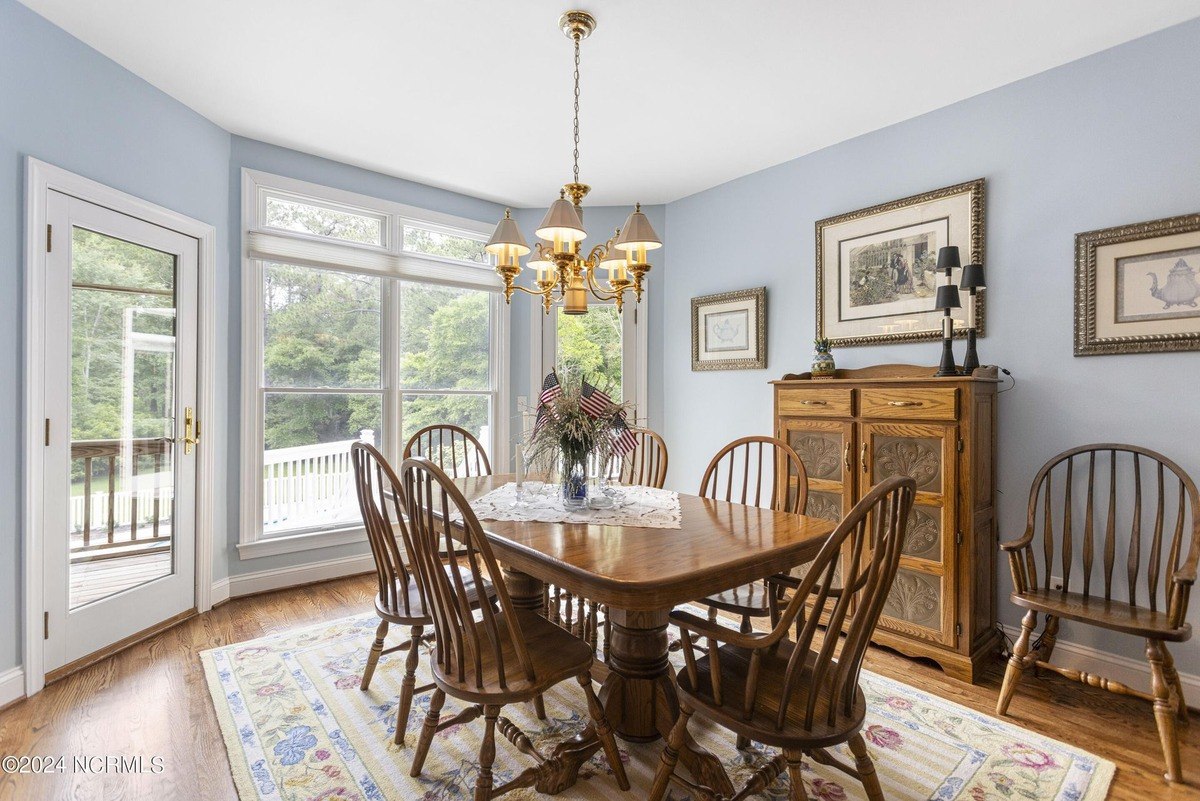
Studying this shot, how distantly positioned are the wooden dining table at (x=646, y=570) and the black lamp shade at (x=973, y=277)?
152 cm

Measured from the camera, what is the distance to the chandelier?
2.12 metres

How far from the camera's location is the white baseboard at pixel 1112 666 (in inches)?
92.0

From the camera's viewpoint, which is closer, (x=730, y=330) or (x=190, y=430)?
(x=190, y=430)

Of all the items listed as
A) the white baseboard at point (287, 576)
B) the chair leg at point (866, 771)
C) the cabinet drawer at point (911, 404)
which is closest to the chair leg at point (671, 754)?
the chair leg at point (866, 771)

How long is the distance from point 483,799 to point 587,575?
0.69 meters

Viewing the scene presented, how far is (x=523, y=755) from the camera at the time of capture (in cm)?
200

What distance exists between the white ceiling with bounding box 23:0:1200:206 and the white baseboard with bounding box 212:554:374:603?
105 inches

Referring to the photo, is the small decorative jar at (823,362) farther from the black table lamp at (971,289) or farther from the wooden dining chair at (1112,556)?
the wooden dining chair at (1112,556)

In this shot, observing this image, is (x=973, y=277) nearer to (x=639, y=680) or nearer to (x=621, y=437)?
(x=621, y=437)

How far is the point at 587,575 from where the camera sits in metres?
1.45

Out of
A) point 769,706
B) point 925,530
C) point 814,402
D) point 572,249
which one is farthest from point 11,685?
point 925,530

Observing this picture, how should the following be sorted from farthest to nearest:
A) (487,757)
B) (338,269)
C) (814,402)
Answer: (338,269) < (814,402) < (487,757)

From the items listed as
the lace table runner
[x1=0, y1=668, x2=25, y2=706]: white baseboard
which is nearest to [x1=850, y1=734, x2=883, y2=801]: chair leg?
the lace table runner

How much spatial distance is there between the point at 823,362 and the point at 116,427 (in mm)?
3664
